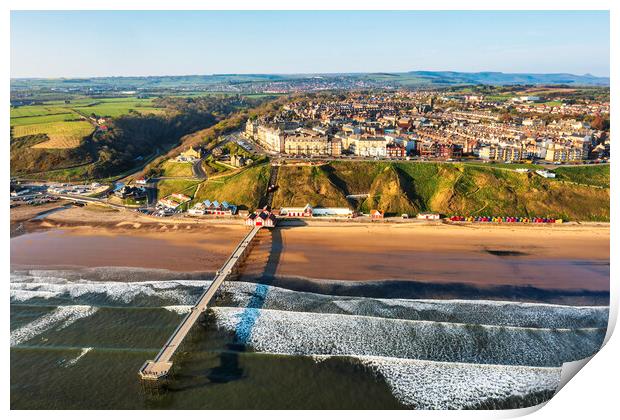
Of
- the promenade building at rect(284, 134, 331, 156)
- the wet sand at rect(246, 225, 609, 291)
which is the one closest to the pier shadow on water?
the wet sand at rect(246, 225, 609, 291)

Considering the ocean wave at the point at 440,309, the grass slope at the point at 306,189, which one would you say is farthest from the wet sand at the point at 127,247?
the grass slope at the point at 306,189

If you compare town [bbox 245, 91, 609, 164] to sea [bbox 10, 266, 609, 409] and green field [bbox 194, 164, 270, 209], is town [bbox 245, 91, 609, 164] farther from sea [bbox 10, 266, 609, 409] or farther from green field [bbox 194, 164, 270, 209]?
sea [bbox 10, 266, 609, 409]

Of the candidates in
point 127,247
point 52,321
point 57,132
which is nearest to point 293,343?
point 52,321

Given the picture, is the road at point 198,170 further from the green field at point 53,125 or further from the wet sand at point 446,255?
the green field at point 53,125

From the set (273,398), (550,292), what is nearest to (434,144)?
(550,292)


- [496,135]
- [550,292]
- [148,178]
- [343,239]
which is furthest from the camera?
[496,135]

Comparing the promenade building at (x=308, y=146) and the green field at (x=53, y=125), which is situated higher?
the green field at (x=53, y=125)

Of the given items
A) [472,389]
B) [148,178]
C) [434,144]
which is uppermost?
[434,144]

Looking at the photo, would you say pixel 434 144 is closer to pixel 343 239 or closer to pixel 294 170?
pixel 294 170
